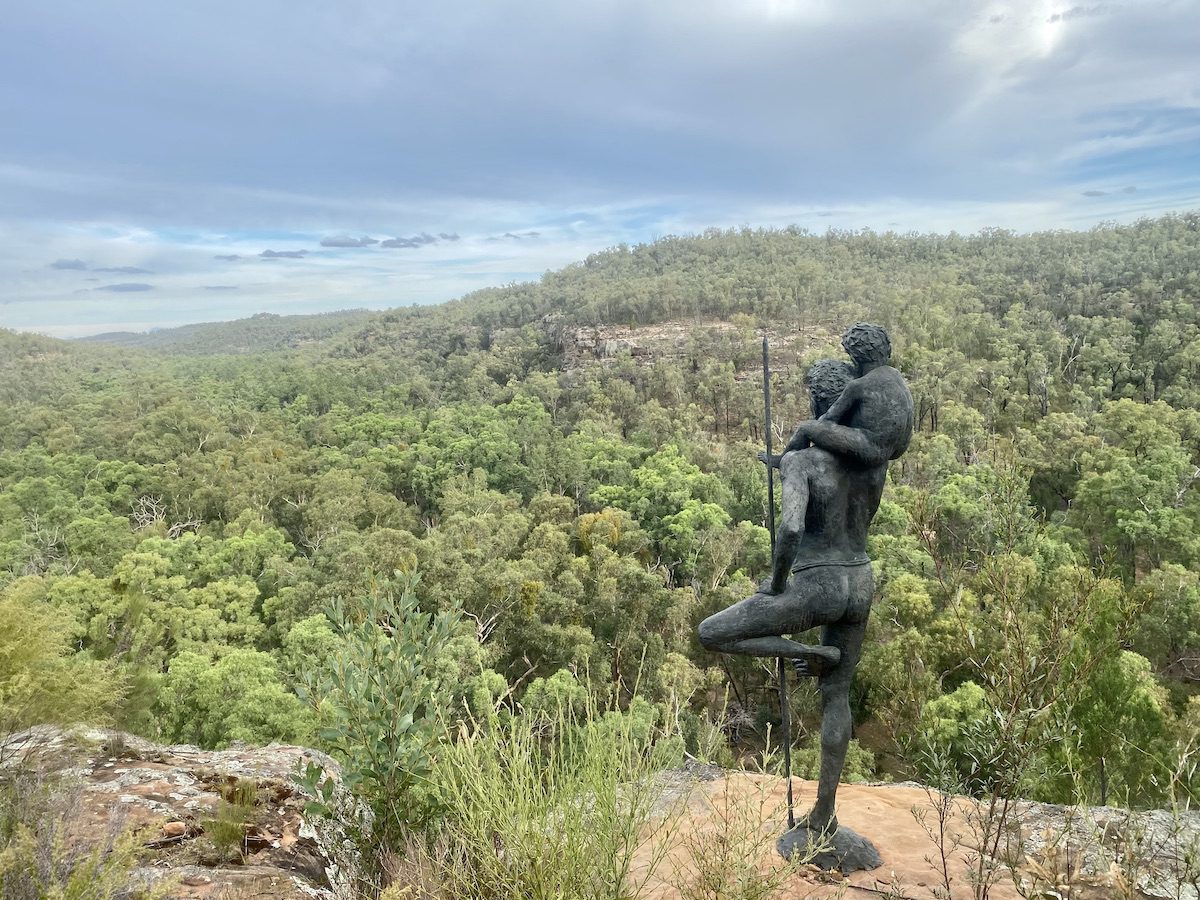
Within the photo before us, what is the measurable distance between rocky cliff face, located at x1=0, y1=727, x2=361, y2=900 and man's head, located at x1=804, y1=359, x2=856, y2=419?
403 centimetres

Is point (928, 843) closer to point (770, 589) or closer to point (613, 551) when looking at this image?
point (770, 589)

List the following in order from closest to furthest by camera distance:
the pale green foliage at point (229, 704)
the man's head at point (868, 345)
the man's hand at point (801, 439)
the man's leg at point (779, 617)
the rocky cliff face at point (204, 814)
A: the rocky cliff face at point (204, 814) → the man's leg at point (779, 617) → the man's hand at point (801, 439) → the man's head at point (868, 345) → the pale green foliage at point (229, 704)

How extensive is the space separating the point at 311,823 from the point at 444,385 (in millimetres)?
62270

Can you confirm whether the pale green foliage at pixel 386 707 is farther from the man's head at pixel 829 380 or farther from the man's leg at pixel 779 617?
the man's head at pixel 829 380

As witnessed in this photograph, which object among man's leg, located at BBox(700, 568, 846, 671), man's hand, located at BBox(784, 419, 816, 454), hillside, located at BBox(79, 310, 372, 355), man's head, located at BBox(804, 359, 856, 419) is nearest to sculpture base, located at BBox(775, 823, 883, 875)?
man's leg, located at BBox(700, 568, 846, 671)

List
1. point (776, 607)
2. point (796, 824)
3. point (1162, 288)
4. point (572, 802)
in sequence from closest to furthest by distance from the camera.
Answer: point (572, 802)
point (776, 607)
point (796, 824)
point (1162, 288)

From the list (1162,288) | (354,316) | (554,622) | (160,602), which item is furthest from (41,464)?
(354,316)

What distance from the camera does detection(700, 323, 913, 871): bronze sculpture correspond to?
177 inches

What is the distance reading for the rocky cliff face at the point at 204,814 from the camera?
3.89m

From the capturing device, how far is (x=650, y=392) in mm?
56781

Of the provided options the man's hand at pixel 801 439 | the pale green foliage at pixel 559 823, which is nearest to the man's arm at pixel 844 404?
the man's hand at pixel 801 439

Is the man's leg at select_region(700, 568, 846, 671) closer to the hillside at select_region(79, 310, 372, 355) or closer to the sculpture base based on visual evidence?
the sculpture base

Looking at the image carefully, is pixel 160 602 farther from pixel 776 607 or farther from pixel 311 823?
pixel 776 607

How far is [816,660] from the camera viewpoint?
15.8ft
